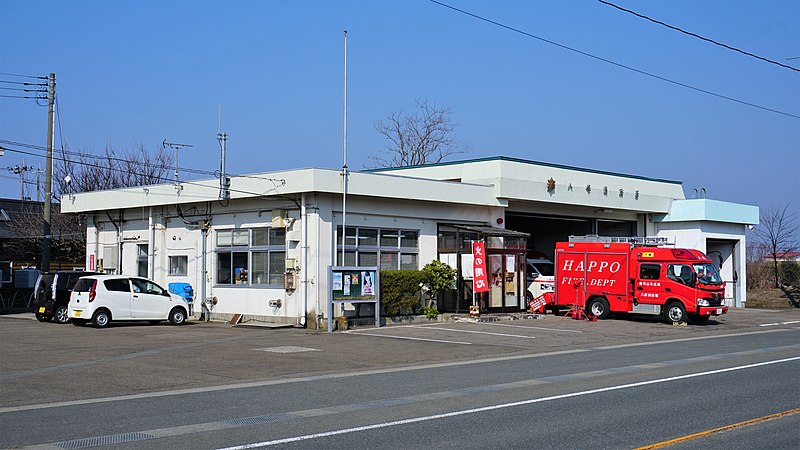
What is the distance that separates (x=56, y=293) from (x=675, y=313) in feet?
67.4

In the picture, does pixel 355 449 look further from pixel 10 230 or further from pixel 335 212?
pixel 10 230

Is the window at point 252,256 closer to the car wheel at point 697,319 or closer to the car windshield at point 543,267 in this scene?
the car windshield at point 543,267

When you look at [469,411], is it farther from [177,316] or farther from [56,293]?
[56,293]

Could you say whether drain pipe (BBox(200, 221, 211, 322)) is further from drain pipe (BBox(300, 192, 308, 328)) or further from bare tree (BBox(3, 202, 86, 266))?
bare tree (BBox(3, 202, 86, 266))

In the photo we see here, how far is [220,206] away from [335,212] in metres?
4.82

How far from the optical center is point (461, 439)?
31.0 ft

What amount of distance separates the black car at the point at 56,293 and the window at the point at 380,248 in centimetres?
870

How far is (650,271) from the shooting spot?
29.4 meters

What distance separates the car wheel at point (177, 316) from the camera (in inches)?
1087

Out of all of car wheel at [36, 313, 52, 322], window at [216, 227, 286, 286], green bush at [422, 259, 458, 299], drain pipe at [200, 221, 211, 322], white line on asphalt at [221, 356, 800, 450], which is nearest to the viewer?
white line on asphalt at [221, 356, 800, 450]

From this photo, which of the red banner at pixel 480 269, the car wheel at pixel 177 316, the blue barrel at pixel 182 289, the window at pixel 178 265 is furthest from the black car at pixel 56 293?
the red banner at pixel 480 269

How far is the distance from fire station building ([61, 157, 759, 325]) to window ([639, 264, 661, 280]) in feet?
13.4

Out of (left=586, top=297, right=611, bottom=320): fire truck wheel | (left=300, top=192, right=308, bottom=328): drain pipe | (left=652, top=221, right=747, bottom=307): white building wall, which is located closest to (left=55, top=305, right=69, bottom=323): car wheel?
(left=300, top=192, right=308, bottom=328): drain pipe

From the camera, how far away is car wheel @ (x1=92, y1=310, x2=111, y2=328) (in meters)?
26.1
